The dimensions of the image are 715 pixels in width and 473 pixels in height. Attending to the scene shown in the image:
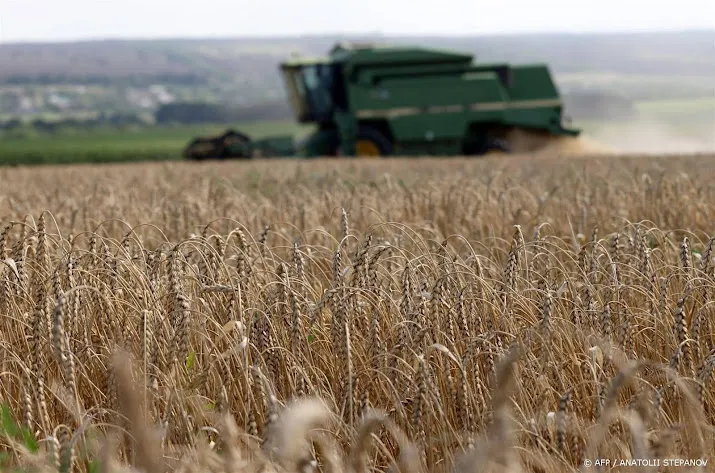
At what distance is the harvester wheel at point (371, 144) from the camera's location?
78.3 ft

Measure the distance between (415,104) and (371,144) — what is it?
4.24 ft

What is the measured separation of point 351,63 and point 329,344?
21.0 m

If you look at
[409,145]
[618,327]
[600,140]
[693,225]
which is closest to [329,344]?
[618,327]

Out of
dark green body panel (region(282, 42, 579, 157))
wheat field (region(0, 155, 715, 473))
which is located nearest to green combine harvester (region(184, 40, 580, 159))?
dark green body panel (region(282, 42, 579, 157))

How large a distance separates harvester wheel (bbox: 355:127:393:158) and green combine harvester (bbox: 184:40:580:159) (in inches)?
0.9

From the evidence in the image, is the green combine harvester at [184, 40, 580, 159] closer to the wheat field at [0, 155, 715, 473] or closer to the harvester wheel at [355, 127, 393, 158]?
the harvester wheel at [355, 127, 393, 158]

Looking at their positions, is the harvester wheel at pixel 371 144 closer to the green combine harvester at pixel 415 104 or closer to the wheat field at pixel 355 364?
the green combine harvester at pixel 415 104

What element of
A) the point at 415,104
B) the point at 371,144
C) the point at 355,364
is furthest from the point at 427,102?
the point at 355,364

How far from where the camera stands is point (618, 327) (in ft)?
11.3

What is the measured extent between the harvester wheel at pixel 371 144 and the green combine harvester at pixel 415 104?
22 millimetres

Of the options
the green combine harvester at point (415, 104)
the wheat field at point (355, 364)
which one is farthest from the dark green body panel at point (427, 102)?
the wheat field at point (355, 364)

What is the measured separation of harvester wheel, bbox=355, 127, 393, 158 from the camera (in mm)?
23875

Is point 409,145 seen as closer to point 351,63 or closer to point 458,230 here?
point 351,63

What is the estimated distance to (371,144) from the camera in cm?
2402
